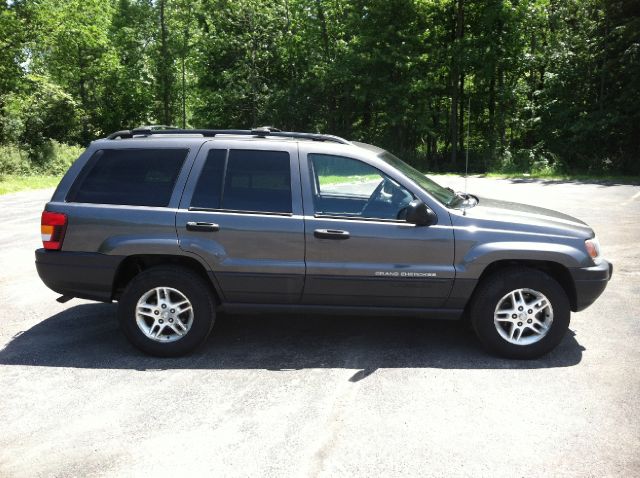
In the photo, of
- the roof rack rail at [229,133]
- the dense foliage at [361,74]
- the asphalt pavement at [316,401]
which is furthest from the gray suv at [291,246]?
the dense foliage at [361,74]

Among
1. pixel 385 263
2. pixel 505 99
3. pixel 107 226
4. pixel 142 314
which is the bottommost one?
pixel 142 314

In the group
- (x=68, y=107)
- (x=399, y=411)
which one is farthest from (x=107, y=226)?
(x=68, y=107)

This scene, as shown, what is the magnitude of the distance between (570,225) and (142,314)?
373cm

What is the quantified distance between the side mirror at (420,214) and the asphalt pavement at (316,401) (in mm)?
1162

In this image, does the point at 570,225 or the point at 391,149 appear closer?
the point at 570,225

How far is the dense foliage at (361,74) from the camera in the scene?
26.7 meters

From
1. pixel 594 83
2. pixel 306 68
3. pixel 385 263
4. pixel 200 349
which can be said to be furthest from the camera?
pixel 306 68

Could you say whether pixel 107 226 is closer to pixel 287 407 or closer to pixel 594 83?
pixel 287 407

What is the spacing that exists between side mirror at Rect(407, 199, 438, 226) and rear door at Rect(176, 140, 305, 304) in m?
0.89

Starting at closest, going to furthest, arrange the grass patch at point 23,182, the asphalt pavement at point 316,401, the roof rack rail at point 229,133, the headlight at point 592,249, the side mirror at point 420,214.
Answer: the asphalt pavement at point 316,401
the side mirror at point 420,214
the headlight at point 592,249
the roof rack rail at point 229,133
the grass patch at point 23,182

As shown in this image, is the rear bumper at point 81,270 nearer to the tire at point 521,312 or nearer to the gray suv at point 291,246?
the gray suv at point 291,246

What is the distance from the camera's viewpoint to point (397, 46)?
31891mm

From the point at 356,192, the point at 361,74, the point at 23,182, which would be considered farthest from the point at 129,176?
the point at 361,74

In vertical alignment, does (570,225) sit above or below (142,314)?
above
